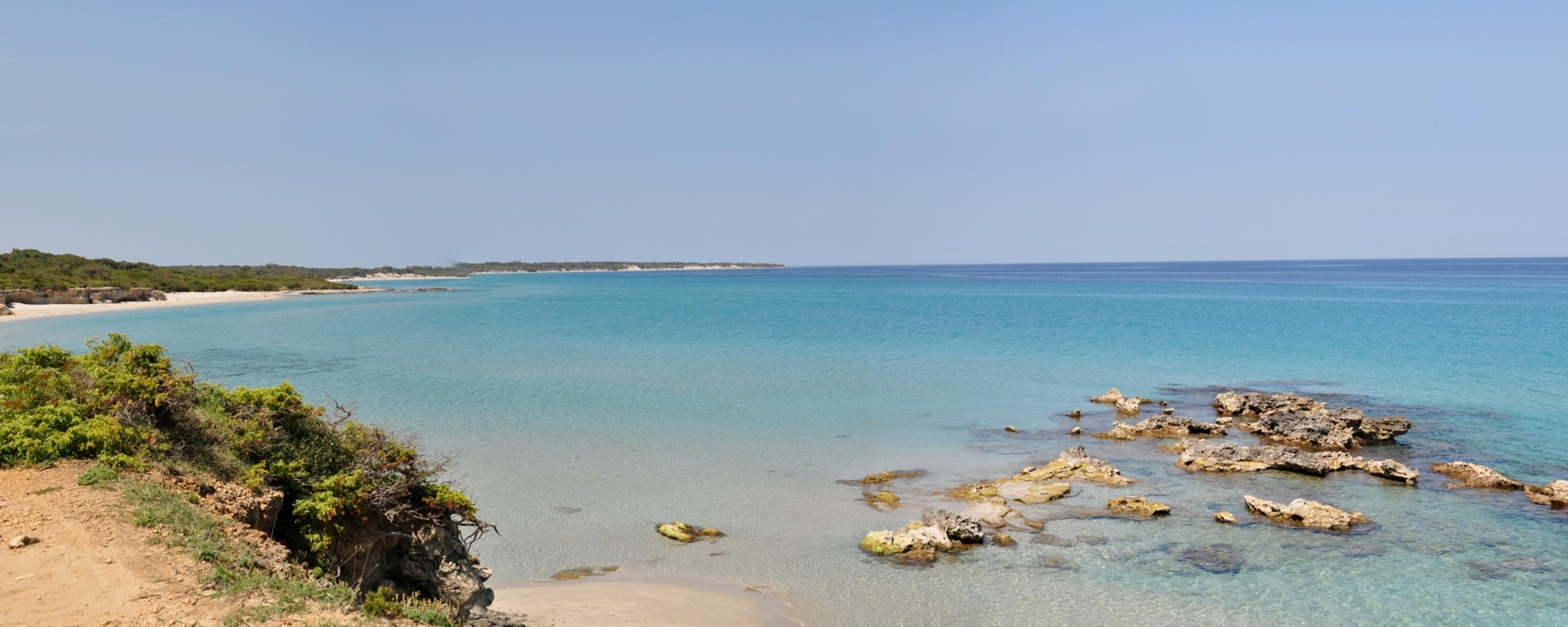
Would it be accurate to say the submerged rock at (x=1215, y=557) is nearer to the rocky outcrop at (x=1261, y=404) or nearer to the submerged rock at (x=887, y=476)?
the submerged rock at (x=887, y=476)

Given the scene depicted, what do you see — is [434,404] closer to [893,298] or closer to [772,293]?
[893,298]

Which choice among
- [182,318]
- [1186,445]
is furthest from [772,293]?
[1186,445]

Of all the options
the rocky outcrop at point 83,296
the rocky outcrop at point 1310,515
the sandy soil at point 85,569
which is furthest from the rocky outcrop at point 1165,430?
the rocky outcrop at point 83,296

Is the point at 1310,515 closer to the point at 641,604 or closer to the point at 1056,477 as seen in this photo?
the point at 1056,477

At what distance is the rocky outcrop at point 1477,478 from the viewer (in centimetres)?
1906

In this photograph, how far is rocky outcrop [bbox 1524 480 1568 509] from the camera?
1778cm

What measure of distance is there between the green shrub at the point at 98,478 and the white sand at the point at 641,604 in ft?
17.2

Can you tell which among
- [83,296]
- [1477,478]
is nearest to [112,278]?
[83,296]

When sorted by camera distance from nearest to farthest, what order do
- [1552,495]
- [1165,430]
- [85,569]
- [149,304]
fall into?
1. [85,569]
2. [1552,495]
3. [1165,430]
4. [149,304]

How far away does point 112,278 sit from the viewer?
9162cm

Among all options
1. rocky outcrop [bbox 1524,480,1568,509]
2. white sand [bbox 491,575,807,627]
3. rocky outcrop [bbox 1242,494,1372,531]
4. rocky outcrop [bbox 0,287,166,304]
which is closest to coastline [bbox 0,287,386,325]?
rocky outcrop [bbox 0,287,166,304]

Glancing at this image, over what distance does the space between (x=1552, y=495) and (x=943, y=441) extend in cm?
1394

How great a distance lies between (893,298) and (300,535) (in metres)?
104

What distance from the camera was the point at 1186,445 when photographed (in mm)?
22422
